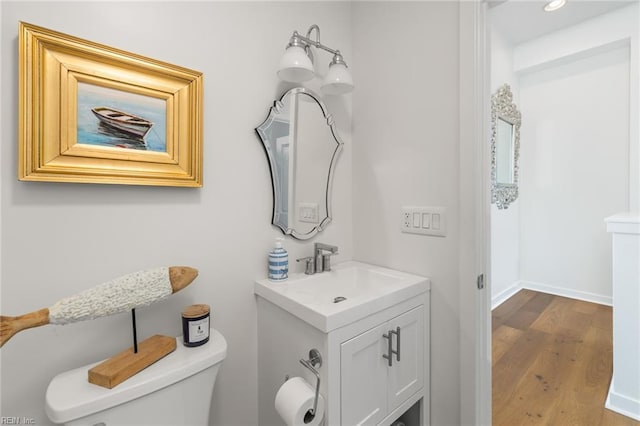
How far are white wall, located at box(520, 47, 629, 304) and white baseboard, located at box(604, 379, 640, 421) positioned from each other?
75.7 inches

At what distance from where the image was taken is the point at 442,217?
1181 mm

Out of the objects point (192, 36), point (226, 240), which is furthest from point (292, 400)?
point (192, 36)

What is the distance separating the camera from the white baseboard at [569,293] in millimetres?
3025

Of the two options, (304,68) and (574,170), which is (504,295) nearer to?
(574,170)

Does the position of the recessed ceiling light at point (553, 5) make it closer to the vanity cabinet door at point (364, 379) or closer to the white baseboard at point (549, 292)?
the white baseboard at point (549, 292)

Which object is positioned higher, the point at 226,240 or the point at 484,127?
the point at 484,127

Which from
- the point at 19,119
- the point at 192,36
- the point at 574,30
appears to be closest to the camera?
the point at 19,119

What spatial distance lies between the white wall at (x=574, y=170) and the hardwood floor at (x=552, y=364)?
0.43m

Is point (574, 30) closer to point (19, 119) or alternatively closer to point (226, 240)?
point (226, 240)

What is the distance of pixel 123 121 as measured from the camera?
0.89 meters

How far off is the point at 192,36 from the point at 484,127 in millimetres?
1131

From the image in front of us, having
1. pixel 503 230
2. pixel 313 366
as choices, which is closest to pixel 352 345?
pixel 313 366

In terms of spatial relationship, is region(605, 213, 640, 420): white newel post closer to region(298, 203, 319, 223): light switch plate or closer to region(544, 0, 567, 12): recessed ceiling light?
region(298, 203, 319, 223): light switch plate

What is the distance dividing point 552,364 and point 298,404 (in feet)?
6.99
